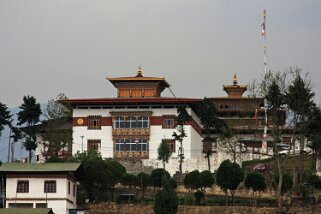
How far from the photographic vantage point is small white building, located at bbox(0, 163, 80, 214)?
2827 inches

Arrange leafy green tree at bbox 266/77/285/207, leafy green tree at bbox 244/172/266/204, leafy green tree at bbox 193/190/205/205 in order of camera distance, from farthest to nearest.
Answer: leafy green tree at bbox 244/172/266/204 < leafy green tree at bbox 193/190/205/205 < leafy green tree at bbox 266/77/285/207

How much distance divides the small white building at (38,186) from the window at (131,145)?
25.3 meters

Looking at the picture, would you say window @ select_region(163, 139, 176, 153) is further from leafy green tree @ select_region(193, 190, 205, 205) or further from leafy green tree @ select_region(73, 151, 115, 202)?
leafy green tree @ select_region(193, 190, 205, 205)

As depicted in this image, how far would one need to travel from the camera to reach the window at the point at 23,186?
72.3 metres

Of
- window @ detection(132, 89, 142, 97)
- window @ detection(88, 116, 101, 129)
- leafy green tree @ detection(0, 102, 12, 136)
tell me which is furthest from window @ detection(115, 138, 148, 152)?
leafy green tree @ detection(0, 102, 12, 136)

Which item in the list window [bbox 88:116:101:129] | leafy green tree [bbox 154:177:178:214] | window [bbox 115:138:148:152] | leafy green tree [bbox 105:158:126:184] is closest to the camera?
leafy green tree [bbox 154:177:178:214]

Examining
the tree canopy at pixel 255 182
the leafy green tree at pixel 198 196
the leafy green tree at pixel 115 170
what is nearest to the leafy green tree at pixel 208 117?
the leafy green tree at pixel 115 170

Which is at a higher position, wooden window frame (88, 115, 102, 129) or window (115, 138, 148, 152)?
wooden window frame (88, 115, 102, 129)

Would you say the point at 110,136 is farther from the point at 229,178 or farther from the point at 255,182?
the point at 229,178

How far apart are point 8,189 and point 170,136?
→ 27972mm

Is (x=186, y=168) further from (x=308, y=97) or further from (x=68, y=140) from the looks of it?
(x=308, y=97)

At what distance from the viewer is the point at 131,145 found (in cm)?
9794

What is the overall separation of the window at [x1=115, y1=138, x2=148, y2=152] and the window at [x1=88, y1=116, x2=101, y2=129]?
254cm

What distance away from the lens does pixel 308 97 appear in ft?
253
